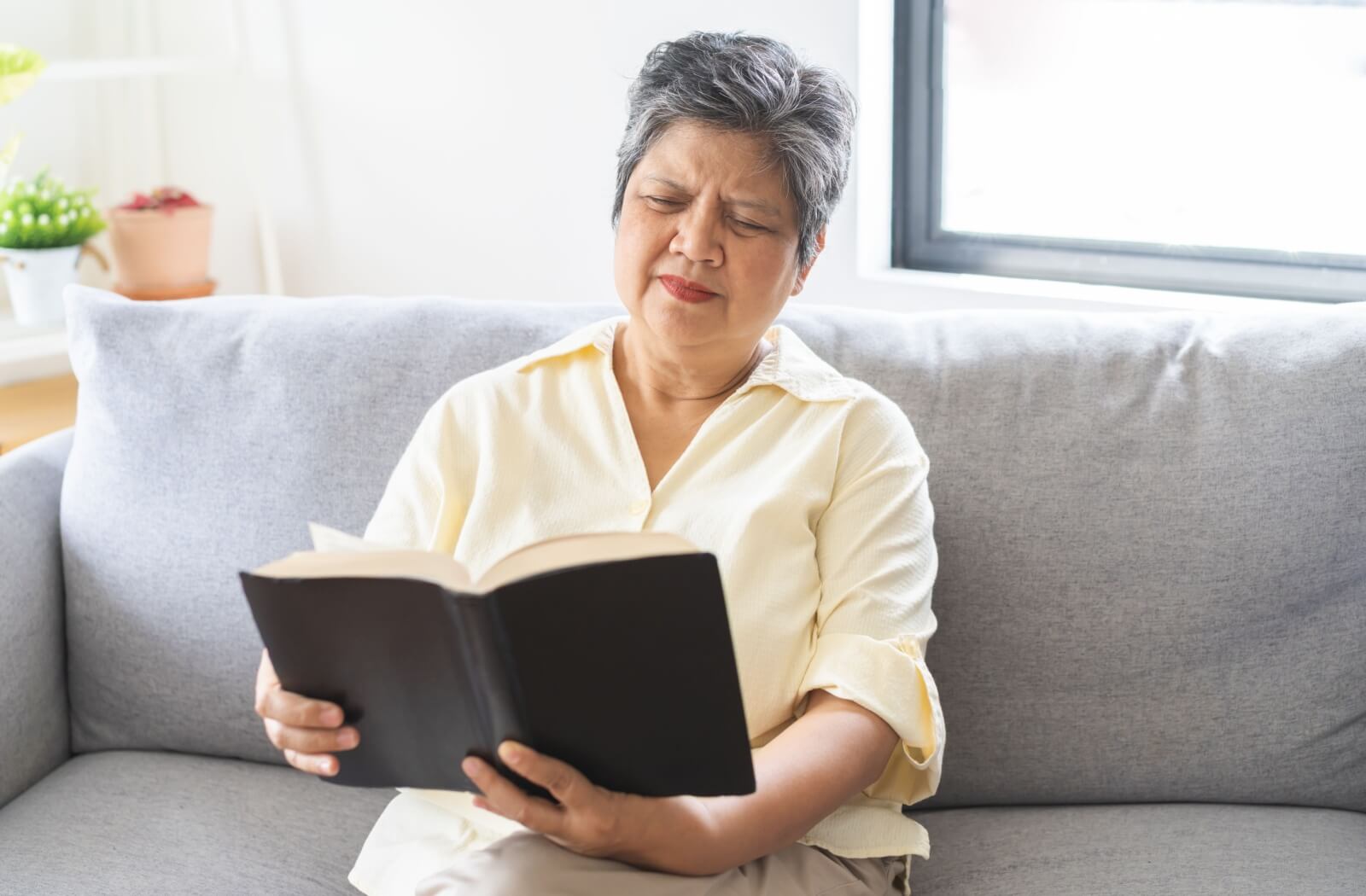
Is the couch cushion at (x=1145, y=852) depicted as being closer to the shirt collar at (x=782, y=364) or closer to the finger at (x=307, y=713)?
the shirt collar at (x=782, y=364)

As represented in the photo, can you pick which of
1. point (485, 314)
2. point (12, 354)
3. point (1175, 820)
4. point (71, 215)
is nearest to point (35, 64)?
point (71, 215)

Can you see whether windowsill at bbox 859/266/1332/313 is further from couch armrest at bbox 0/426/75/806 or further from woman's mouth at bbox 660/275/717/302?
Result: couch armrest at bbox 0/426/75/806

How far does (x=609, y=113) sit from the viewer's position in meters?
2.77

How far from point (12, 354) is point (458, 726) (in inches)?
77.6

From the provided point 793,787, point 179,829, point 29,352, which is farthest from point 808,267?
point 29,352

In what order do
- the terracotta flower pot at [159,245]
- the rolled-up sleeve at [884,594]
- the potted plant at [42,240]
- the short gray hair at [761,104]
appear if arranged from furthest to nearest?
the terracotta flower pot at [159,245]
the potted plant at [42,240]
the short gray hair at [761,104]
the rolled-up sleeve at [884,594]

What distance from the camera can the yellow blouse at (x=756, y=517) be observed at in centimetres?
138

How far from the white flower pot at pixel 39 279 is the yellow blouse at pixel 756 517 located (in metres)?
1.50

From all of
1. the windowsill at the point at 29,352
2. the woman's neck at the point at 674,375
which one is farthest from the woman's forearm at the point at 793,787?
the windowsill at the point at 29,352

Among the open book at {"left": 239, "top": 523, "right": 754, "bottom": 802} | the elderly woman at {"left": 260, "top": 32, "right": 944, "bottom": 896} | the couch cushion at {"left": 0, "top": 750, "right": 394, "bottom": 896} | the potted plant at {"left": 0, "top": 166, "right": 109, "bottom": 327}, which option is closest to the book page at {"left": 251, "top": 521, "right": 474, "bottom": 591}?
the open book at {"left": 239, "top": 523, "right": 754, "bottom": 802}

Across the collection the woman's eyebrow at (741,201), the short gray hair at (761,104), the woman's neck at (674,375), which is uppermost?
the short gray hair at (761,104)

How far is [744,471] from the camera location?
1487 millimetres

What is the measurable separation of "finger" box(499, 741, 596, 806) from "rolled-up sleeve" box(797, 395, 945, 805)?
320 millimetres

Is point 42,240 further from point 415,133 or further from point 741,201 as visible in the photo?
point 741,201
